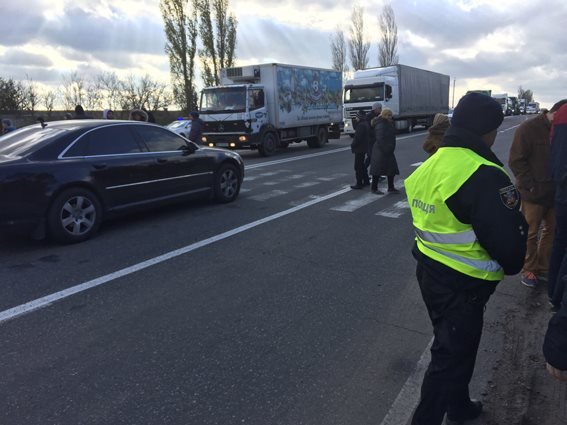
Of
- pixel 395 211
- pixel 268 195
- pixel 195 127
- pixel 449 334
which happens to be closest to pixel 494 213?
pixel 449 334

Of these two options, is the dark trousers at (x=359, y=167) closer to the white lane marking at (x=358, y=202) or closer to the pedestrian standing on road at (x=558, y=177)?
the white lane marking at (x=358, y=202)

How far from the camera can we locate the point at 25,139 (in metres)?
5.93

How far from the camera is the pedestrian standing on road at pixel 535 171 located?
13.5 ft

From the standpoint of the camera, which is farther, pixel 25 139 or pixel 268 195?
pixel 268 195

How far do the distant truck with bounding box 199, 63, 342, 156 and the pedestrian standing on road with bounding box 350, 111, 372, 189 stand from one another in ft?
23.2

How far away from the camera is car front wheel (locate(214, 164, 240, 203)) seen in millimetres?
8059

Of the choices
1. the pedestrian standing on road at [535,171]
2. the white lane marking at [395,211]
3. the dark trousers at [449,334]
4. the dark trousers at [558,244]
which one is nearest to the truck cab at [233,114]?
the white lane marking at [395,211]

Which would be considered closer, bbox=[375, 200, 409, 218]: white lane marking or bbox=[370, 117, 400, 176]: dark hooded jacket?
bbox=[375, 200, 409, 218]: white lane marking

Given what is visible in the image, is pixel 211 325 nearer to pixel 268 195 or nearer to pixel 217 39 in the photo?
pixel 268 195

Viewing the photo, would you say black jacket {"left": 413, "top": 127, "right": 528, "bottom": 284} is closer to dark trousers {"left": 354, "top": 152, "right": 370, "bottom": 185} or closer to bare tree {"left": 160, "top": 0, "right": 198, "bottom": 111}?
dark trousers {"left": 354, "top": 152, "right": 370, "bottom": 185}

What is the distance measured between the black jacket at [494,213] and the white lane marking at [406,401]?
1.10 m

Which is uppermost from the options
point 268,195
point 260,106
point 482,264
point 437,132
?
point 260,106

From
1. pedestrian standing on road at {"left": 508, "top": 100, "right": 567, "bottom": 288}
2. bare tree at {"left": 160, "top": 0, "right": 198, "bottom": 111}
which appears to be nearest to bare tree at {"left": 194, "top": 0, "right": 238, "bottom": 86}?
bare tree at {"left": 160, "top": 0, "right": 198, "bottom": 111}

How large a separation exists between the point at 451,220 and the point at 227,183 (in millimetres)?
6514
